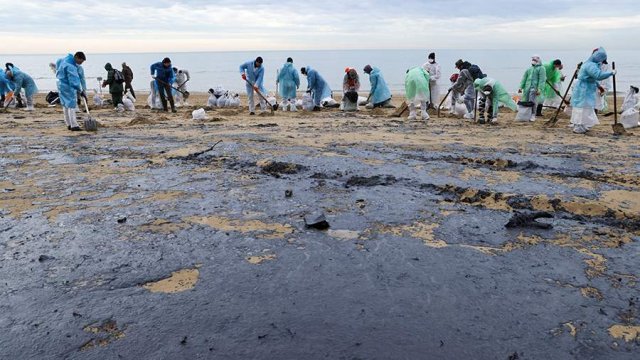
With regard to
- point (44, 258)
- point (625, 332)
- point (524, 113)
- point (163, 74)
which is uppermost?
point (163, 74)

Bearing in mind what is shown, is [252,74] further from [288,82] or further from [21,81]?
[21,81]

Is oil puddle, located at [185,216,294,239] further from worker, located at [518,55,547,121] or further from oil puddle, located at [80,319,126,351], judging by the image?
worker, located at [518,55,547,121]

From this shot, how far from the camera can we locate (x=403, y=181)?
17.8 feet

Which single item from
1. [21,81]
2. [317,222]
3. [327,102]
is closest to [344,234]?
[317,222]

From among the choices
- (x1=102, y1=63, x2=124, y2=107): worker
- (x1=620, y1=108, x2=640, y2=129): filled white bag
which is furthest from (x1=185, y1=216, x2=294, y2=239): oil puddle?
(x1=102, y1=63, x2=124, y2=107): worker

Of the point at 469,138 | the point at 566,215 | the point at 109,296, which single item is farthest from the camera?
the point at 469,138

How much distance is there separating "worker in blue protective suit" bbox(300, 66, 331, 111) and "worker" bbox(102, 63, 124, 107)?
560 cm

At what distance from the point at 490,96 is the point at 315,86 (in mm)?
5666

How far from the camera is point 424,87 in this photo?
11.3 metres

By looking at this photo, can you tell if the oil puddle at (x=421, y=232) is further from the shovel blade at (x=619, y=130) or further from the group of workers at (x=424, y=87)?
the shovel blade at (x=619, y=130)

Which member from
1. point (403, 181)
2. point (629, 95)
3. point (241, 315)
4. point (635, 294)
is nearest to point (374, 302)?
point (241, 315)

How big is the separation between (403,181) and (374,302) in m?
2.79

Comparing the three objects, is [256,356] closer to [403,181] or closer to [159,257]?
[159,257]

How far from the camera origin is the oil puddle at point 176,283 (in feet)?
9.62
